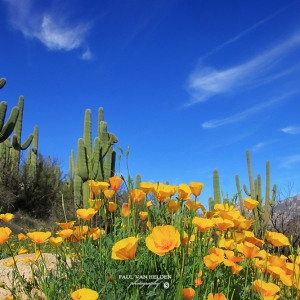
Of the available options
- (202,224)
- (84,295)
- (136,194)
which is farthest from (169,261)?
(84,295)

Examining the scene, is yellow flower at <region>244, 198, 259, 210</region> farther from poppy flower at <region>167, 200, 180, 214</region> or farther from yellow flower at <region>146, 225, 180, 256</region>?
yellow flower at <region>146, 225, 180, 256</region>

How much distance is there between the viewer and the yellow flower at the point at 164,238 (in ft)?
4.19

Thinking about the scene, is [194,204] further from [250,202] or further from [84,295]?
[84,295]

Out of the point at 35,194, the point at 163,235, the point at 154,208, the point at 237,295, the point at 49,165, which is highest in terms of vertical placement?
the point at 49,165

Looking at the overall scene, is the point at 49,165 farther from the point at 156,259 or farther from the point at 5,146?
the point at 156,259

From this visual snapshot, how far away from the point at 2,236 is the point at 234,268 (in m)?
1.18

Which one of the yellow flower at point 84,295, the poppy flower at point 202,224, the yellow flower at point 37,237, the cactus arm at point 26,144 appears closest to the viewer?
the yellow flower at point 84,295

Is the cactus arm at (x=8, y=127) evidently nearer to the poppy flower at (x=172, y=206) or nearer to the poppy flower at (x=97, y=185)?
the poppy flower at (x=97, y=185)

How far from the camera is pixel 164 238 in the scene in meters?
1.33

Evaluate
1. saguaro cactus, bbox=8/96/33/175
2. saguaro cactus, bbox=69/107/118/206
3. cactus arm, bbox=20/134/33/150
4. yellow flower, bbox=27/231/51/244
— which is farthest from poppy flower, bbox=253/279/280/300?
cactus arm, bbox=20/134/33/150

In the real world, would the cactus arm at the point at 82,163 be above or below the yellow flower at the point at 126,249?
above

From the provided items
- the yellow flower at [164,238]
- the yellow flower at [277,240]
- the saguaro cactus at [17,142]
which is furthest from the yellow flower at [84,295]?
the saguaro cactus at [17,142]

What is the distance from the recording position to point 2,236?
5.40 feet

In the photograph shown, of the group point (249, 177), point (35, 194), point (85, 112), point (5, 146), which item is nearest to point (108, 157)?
point (85, 112)
